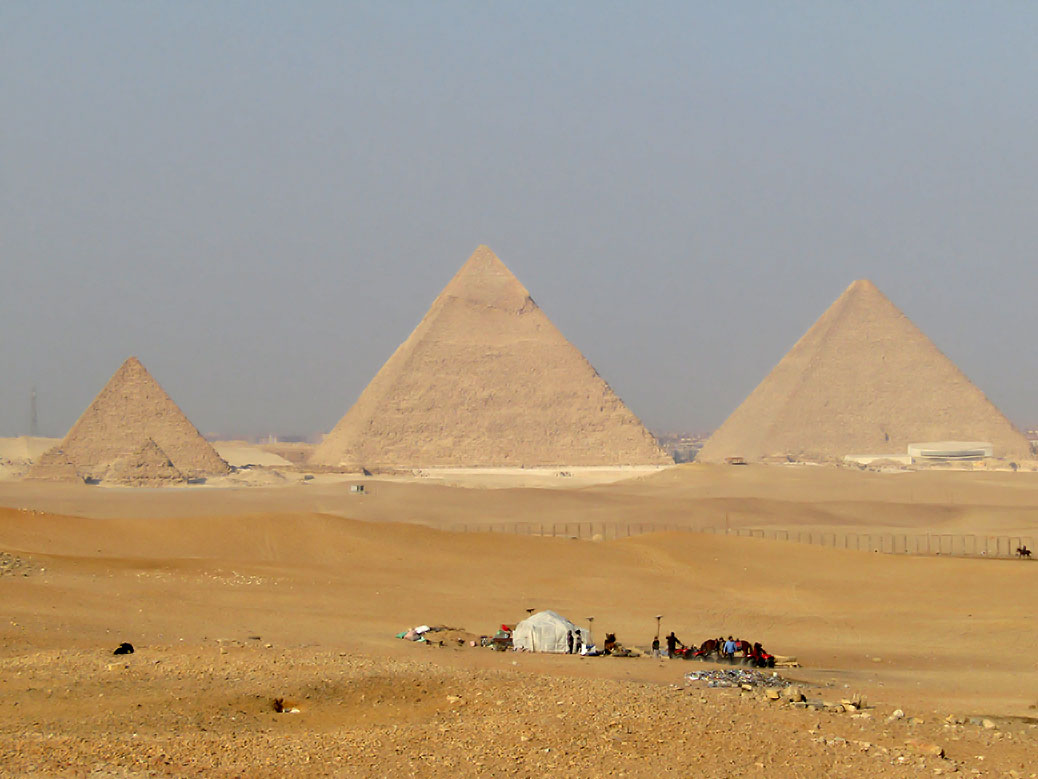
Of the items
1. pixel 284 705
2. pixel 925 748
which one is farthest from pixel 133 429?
pixel 925 748

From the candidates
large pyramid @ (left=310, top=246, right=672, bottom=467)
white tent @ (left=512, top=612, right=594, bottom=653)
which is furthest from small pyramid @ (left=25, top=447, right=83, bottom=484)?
white tent @ (left=512, top=612, right=594, bottom=653)


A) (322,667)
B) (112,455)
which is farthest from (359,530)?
(112,455)

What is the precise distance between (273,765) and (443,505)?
3295cm

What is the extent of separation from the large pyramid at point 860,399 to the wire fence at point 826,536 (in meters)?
57.4

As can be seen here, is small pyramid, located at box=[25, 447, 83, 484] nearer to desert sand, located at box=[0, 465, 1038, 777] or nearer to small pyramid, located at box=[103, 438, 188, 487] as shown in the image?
small pyramid, located at box=[103, 438, 188, 487]

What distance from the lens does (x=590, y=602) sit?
16922mm

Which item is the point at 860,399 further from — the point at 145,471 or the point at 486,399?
the point at 145,471

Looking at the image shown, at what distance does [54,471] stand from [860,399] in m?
57.7

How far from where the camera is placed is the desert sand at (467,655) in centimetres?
733

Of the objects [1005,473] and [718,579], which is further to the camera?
[1005,473]

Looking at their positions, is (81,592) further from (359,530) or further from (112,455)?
(112,455)

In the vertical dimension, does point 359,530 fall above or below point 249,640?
above

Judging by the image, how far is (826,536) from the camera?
99.6 feet

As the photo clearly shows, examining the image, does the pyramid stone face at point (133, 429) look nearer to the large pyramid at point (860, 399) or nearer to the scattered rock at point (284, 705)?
the large pyramid at point (860, 399)
